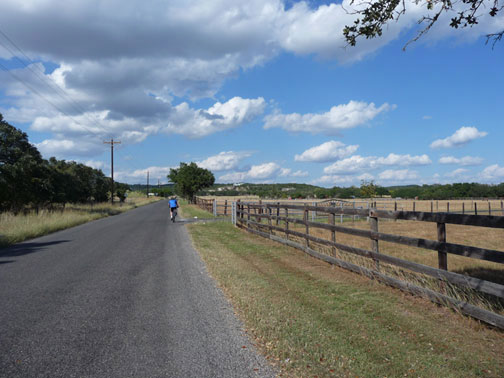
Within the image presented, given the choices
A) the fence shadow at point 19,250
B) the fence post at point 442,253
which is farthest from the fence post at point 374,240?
the fence shadow at point 19,250

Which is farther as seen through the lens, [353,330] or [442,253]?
[442,253]

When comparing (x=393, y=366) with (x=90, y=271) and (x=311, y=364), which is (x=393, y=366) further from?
(x=90, y=271)

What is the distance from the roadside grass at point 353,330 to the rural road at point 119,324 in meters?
0.35

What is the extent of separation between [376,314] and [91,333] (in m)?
3.77

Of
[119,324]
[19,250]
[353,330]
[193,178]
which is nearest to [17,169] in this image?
[19,250]

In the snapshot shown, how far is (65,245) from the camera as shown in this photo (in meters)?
13.1

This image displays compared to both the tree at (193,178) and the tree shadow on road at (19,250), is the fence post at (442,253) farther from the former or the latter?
the tree at (193,178)

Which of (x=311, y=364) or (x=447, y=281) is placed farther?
(x=447, y=281)

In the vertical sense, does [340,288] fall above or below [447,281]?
below

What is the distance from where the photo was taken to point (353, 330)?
438cm

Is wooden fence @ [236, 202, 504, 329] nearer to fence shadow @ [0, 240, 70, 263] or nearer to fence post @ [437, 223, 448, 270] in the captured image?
fence post @ [437, 223, 448, 270]

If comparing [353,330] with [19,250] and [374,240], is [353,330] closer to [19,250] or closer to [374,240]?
[374,240]

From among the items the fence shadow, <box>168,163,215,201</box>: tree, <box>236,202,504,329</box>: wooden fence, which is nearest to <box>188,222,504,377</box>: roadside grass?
<box>236,202,504,329</box>: wooden fence

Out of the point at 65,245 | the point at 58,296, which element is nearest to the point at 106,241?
the point at 65,245
